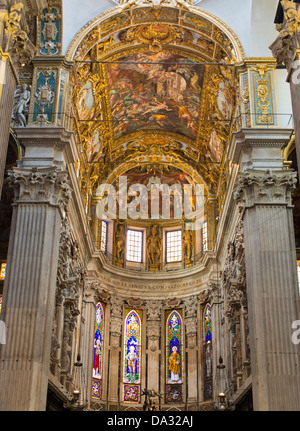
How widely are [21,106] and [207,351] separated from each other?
1488cm

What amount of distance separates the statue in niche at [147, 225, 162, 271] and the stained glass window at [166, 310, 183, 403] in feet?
9.04

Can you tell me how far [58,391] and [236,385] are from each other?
6.57 m

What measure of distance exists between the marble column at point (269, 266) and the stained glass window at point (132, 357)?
1294cm

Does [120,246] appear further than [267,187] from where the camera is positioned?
Yes

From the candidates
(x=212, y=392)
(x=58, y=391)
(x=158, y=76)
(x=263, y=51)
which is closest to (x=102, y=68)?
(x=158, y=76)

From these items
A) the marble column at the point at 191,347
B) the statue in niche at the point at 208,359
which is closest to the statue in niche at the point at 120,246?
the marble column at the point at 191,347

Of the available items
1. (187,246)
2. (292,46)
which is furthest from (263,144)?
(187,246)

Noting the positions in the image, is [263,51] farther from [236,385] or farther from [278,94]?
[236,385]

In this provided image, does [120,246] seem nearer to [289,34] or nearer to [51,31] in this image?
[51,31]

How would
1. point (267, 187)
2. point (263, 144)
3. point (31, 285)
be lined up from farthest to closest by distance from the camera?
point (263, 144), point (267, 187), point (31, 285)

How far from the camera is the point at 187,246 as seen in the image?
3189cm

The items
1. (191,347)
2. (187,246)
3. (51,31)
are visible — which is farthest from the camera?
(187,246)

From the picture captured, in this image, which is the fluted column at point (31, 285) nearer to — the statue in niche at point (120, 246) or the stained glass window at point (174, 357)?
the statue in niche at point (120, 246)

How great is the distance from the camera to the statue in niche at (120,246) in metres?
31.8
